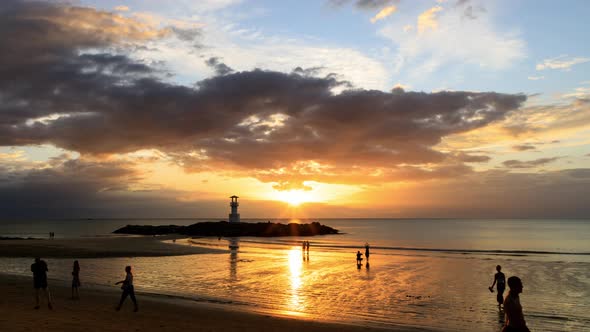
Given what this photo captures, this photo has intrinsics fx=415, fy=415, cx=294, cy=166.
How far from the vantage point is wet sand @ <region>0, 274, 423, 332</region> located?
14.1 m

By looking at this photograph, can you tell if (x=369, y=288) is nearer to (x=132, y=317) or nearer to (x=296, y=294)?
(x=296, y=294)

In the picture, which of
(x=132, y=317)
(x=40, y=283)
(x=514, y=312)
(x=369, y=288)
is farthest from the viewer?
(x=369, y=288)

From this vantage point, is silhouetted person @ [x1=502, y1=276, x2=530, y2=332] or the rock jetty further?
the rock jetty

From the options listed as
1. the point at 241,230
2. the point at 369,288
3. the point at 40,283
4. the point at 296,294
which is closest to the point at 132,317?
the point at 40,283

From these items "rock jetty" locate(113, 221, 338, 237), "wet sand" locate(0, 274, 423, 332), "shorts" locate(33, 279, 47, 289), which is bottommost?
"rock jetty" locate(113, 221, 338, 237)

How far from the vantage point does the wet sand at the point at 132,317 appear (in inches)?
557

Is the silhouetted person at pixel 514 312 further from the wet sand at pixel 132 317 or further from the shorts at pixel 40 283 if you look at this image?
the shorts at pixel 40 283

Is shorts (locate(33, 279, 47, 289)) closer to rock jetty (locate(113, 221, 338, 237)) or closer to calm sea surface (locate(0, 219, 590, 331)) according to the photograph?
calm sea surface (locate(0, 219, 590, 331))

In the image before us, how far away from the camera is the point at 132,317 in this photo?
52.6 feet

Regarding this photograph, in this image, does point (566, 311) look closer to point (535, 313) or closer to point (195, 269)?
point (535, 313)

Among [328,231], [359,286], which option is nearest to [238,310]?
[359,286]

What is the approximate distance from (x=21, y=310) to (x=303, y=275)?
1901 cm

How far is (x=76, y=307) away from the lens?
17500 millimetres

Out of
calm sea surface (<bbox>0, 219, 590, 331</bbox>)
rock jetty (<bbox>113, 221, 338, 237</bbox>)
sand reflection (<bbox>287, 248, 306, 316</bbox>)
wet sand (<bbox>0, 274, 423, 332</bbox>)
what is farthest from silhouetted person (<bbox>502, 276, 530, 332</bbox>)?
rock jetty (<bbox>113, 221, 338, 237</bbox>)
